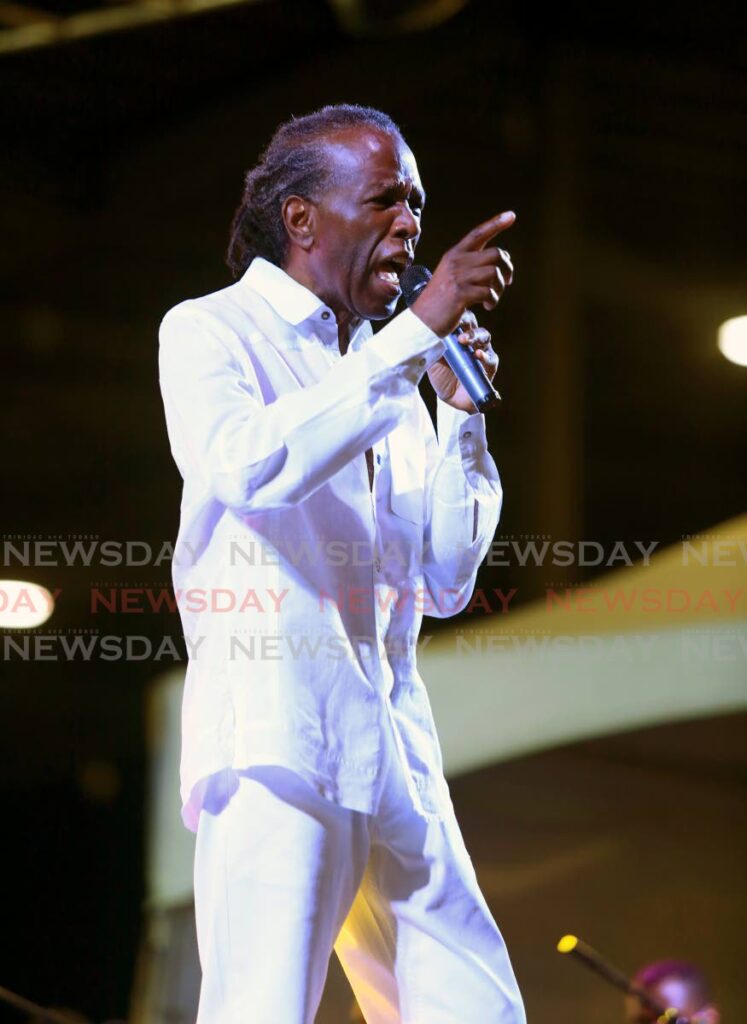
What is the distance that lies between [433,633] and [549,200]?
110 cm

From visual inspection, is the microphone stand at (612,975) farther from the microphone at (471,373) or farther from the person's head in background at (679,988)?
the microphone at (471,373)

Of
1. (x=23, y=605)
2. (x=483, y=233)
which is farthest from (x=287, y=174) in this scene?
(x=23, y=605)

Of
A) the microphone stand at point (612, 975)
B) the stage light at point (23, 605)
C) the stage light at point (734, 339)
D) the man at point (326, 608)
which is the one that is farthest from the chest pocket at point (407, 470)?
the stage light at point (734, 339)

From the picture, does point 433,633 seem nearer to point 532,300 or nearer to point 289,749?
point 532,300

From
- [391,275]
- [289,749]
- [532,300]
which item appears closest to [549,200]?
[532,300]

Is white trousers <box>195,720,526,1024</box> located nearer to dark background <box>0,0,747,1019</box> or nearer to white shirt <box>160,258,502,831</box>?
white shirt <box>160,258,502,831</box>

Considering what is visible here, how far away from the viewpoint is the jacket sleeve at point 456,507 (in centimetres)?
152

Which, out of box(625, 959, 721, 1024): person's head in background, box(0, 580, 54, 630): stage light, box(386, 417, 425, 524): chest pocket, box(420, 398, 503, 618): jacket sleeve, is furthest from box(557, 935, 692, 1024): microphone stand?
box(0, 580, 54, 630): stage light

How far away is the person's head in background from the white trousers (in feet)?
3.41

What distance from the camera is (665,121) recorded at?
121 inches

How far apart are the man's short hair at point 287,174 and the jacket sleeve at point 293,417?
309 mm

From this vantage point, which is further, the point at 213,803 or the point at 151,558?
the point at 151,558

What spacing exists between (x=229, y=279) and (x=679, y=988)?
1750 millimetres

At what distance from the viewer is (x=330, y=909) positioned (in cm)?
128
